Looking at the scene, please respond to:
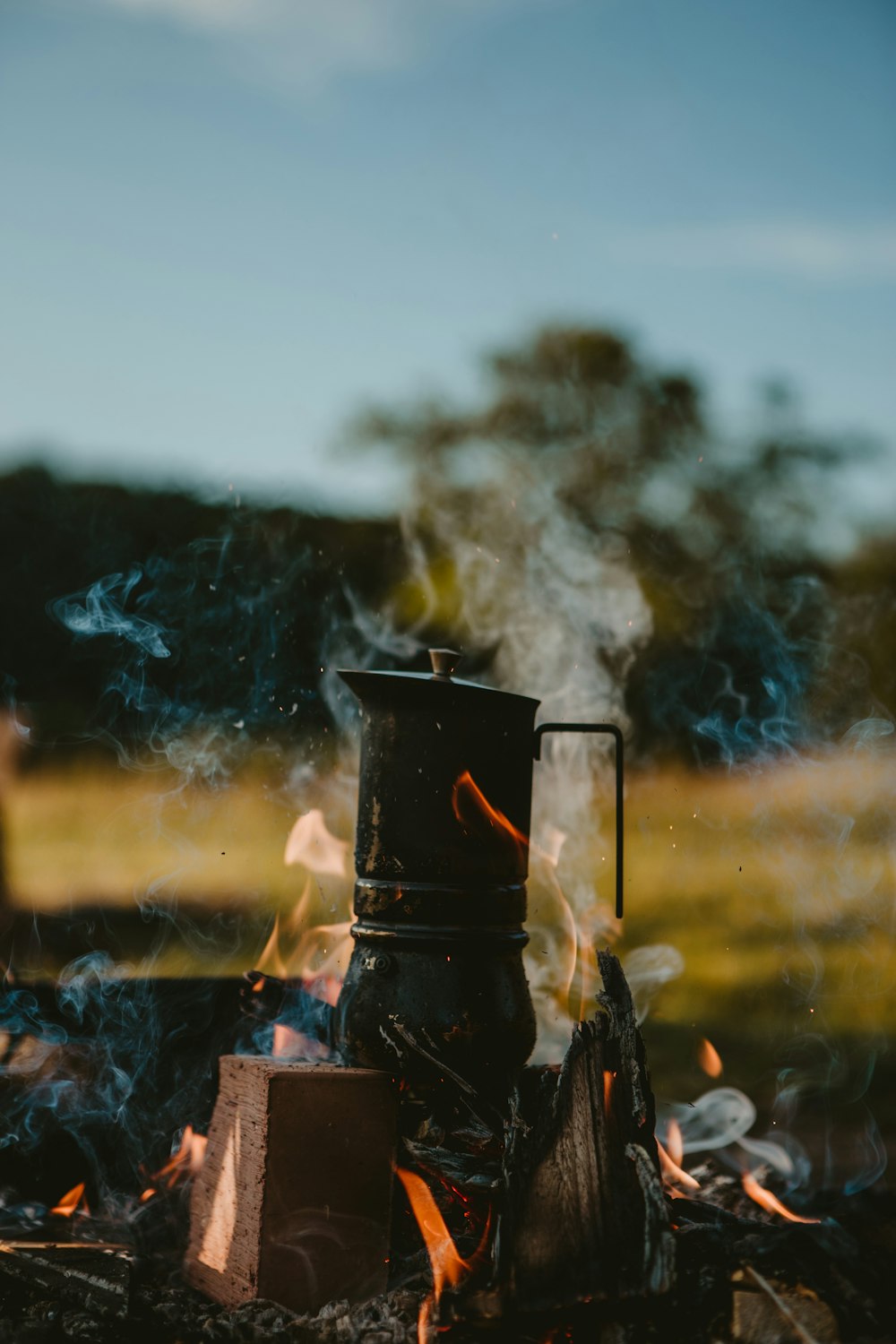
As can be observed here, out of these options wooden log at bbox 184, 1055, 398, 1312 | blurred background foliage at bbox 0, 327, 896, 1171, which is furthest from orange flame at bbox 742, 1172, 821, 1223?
blurred background foliage at bbox 0, 327, 896, 1171

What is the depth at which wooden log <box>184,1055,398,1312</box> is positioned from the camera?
10.3 ft

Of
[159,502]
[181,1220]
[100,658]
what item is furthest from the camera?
[100,658]

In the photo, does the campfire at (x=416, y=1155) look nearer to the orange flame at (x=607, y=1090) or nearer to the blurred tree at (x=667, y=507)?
the orange flame at (x=607, y=1090)

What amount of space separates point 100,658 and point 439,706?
820 cm

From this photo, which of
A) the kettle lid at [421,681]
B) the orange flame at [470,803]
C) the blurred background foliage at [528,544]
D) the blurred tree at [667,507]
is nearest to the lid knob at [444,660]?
the kettle lid at [421,681]

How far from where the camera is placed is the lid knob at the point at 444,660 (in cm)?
336

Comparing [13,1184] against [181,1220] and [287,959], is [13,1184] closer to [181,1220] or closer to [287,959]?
[181,1220]

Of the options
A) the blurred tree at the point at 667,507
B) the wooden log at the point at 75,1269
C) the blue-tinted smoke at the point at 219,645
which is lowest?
the wooden log at the point at 75,1269

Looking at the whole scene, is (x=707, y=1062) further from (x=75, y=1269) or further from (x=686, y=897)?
(x=75, y=1269)

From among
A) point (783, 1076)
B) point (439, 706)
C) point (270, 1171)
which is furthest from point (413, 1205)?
point (783, 1076)

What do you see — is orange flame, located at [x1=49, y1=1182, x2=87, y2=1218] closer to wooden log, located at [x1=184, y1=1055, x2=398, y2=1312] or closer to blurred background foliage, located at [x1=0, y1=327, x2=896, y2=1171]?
wooden log, located at [x1=184, y1=1055, x2=398, y2=1312]

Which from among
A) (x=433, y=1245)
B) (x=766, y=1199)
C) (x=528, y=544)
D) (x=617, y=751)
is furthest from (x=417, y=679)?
(x=528, y=544)

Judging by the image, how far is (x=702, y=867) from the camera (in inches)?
421

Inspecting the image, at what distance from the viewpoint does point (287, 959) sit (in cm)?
414
